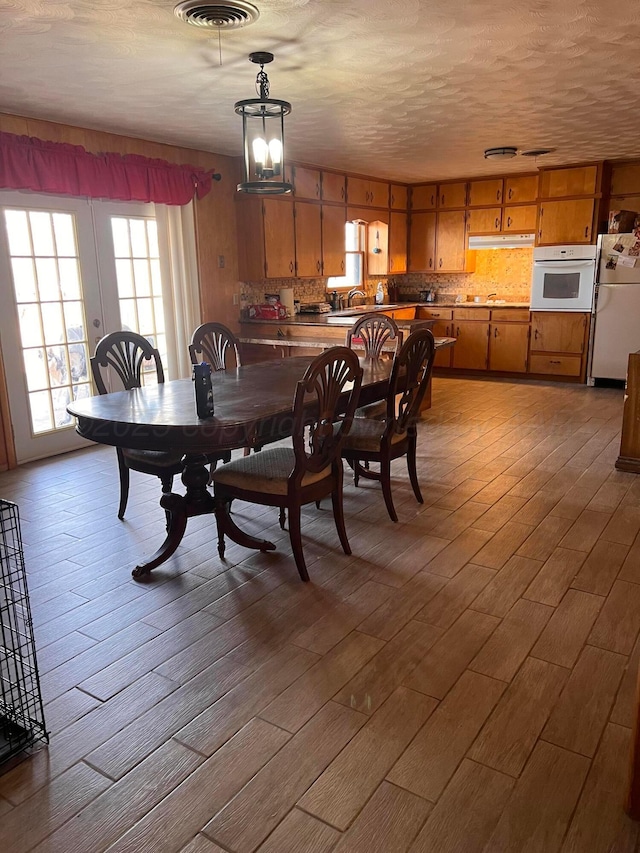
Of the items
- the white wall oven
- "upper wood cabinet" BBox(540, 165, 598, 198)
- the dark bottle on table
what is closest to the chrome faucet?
the white wall oven

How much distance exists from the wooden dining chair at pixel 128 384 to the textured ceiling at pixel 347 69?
1444 millimetres

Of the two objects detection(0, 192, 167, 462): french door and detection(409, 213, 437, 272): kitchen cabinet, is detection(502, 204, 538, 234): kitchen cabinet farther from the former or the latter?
detection(0, 192, 167, 462): french door

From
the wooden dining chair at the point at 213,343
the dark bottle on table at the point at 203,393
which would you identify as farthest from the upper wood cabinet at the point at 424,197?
the dark bottle on table at the point at 203,393

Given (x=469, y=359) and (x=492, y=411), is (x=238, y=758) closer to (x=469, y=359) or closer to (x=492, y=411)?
(x=492, y=411)

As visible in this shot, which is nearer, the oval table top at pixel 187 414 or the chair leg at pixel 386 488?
the oval table top at pixel 187 414

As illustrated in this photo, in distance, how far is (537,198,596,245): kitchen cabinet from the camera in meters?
6.98

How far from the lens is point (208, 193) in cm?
572

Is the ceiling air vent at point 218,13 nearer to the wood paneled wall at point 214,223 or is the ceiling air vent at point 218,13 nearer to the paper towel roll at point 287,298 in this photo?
the wood paneled wall at point 214,223

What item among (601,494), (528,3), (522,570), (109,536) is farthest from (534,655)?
(528,3)

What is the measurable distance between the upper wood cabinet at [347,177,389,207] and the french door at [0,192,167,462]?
2.78 m

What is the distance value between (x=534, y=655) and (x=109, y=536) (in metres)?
2.20

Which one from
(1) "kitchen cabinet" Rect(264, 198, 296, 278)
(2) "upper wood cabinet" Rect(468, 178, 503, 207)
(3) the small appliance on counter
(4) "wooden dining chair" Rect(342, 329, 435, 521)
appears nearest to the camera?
(4) "wooden dining chair" Rect(342, 329, 435, 521)

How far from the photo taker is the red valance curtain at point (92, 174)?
420cm

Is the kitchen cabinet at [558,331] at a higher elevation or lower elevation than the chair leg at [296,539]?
higher
